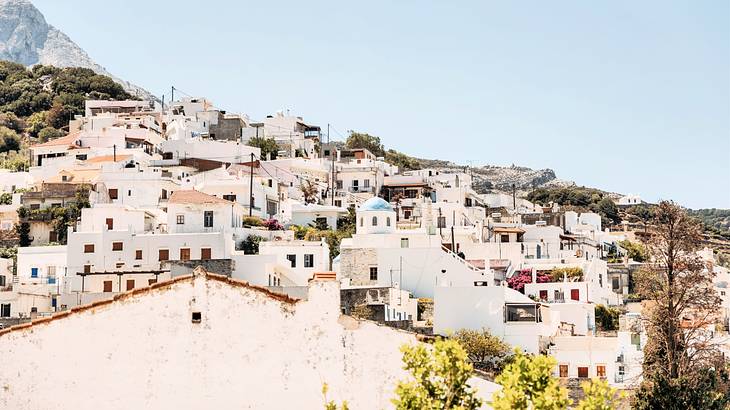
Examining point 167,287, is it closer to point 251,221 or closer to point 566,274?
point 566,274

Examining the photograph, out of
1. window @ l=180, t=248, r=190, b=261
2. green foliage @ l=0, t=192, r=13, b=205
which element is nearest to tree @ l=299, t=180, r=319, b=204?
green foliage @ l=0, t=192, r=13, b=205

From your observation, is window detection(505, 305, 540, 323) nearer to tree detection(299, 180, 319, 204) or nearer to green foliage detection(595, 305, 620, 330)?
green foliage detection(595, 305, 620, 330)

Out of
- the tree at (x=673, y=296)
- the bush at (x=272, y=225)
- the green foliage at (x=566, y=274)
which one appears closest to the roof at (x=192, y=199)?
the bush at (x=272, y=225)

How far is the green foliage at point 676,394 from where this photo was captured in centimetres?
3684

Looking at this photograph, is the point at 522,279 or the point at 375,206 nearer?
the point at 375,206

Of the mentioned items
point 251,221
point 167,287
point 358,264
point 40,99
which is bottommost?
point 167,287

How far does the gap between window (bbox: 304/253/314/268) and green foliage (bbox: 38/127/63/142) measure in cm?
5758

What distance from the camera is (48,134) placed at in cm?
11312

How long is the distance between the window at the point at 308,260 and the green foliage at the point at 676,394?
2509 cm

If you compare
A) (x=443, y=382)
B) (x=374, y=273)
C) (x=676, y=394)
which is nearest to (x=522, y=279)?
(x=374, y=273)

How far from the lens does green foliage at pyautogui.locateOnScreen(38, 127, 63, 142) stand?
112188 millimetres

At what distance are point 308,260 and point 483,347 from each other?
16.0 meters

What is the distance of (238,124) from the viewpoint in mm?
106562

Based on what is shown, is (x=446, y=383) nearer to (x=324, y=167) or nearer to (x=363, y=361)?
(x=363, y=361)
